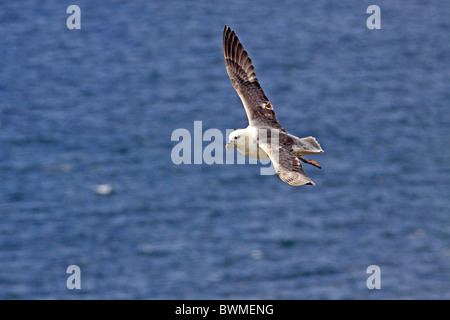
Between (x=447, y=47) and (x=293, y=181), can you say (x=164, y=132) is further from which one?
(x=293, y=181)

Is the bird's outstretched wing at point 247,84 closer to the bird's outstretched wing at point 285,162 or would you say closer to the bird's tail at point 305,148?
the bird's tail at point 305,148

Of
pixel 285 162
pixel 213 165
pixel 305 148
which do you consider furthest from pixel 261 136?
pixel 213 165

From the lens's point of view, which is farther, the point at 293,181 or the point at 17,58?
the point at 17,58

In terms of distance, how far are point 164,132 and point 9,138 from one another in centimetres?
1212

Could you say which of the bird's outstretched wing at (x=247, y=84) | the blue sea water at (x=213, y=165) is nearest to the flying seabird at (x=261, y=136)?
the bird's outstretched wing at (x=247, y=84)

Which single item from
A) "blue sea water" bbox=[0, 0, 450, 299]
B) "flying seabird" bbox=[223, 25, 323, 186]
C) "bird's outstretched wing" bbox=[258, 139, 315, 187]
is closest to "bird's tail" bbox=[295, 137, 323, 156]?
"flying seabird" bbox=[223, 25, 323, 186]

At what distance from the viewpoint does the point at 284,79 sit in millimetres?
67938

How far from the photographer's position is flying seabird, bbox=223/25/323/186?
67.4ft

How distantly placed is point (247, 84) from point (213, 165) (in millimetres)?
41115

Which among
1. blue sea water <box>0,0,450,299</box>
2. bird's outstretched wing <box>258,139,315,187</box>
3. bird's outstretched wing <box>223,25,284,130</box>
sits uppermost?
blue sea water <box>0,0,450,299</box>

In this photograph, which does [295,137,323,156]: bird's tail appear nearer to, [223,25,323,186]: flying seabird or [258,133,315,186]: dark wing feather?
[223,25,323,186]: flying seabird

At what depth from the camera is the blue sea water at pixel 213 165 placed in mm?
62094
